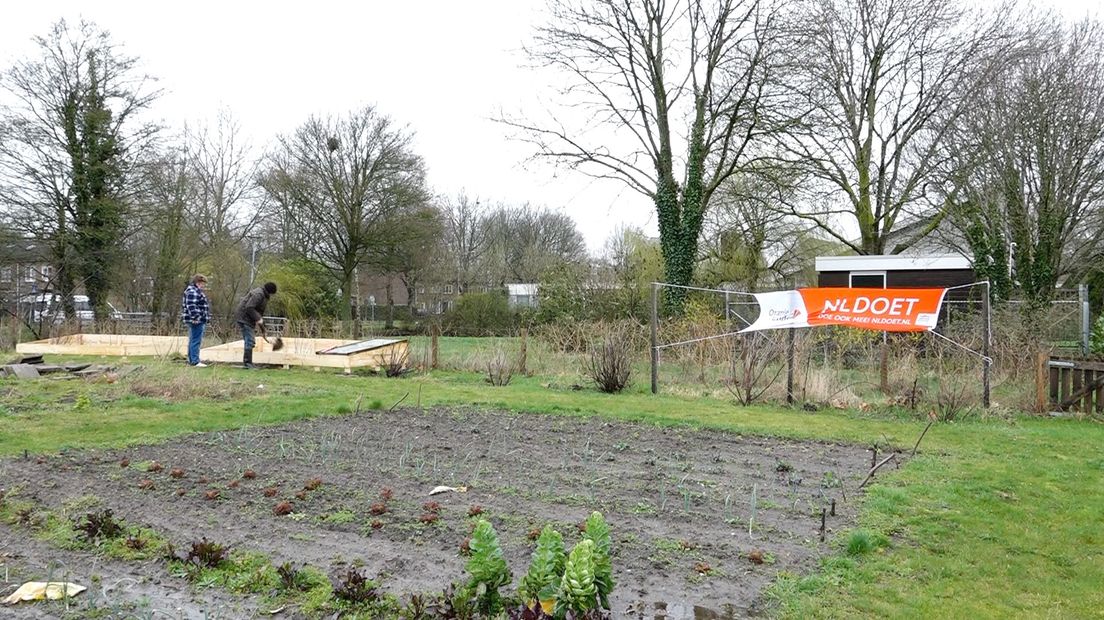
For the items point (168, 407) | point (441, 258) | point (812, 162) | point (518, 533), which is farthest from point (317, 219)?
point (518, 533)

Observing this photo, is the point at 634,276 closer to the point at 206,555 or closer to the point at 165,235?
the point at 165,235

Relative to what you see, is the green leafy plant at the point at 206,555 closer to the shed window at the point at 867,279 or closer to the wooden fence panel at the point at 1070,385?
the wooden fence panel at the point at 1070,385

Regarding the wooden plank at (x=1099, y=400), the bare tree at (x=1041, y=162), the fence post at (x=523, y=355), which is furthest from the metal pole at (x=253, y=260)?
the wooden plank at (x=1099, y=400)

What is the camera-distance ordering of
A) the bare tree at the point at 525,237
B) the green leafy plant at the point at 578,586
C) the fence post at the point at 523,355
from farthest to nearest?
the bare tree at the point at 525,237, the fence post at the point at 523,355, the green leafy plant at the point at 578,586

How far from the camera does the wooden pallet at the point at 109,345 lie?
1508 centimetres

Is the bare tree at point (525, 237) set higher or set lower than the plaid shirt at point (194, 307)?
higher

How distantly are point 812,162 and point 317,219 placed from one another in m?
19.8

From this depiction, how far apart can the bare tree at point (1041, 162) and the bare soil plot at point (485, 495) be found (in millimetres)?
11649

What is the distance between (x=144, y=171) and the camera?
2172 cm

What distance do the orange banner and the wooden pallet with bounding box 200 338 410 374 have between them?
7.43 meters

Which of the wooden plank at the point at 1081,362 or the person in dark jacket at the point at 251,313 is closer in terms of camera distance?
the wooden plank at the point at 1081,362

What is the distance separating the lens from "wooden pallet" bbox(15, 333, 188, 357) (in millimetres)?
15078

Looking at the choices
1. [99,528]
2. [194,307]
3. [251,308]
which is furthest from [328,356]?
[99,528]

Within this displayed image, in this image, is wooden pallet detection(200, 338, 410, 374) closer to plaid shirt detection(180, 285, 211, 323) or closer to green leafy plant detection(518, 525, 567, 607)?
plaid shirt detection(180, 285, 211, 323)
